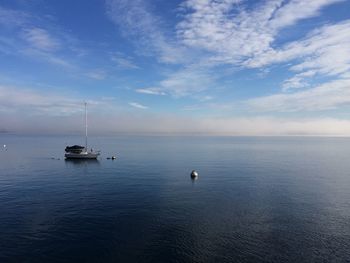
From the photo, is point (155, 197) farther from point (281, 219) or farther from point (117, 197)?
point (281, 219)

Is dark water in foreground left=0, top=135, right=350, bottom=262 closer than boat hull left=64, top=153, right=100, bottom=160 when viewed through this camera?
Yes

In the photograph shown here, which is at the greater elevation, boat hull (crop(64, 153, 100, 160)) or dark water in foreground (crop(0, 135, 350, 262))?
boat hull (crop(64, 153, 100, 160))

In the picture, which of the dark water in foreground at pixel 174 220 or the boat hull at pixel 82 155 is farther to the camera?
the boat hull at pixel 82 155

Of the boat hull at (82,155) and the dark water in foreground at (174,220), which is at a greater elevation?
the boat hull at (82,155)

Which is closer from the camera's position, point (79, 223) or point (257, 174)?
point (79, 223)

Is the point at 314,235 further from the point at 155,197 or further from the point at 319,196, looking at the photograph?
the point at 155,197

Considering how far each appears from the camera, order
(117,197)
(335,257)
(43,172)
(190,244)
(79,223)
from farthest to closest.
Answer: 1. (43,172)
2. (117,197)
3. (79,223)
4. (190,244)
5. (335,257)

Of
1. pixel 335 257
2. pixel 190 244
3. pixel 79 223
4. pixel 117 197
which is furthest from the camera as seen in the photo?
pixel 117 197

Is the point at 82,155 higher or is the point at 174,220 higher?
the point at 82,155

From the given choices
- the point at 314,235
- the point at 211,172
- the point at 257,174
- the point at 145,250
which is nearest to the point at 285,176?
the point at 257,174

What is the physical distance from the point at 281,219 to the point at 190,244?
19685 millimetres

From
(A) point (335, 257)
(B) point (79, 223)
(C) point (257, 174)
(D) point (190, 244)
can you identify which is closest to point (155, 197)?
(B) point (79, 223)

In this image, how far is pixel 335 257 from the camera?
36.6 meters

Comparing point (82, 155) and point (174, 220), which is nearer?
point (174, 220)
